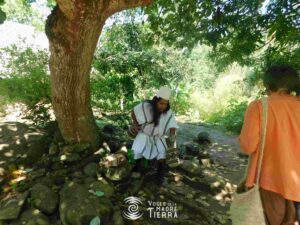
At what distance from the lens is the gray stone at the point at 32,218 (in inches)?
150

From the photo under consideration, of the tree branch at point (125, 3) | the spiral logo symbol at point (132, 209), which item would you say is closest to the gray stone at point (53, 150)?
the spiral logo symbol at point (132, 209)

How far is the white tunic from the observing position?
4.59 meters

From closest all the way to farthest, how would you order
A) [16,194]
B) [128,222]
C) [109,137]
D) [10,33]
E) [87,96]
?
[128,222] < [16,194] < [87,96] < [109,137] < [10,33]

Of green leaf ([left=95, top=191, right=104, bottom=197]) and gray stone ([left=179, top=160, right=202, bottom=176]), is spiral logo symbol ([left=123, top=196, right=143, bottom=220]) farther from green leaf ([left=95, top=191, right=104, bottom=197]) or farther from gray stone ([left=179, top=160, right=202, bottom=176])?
gray stone ([left=179, top=160, right=202, bottom=176])

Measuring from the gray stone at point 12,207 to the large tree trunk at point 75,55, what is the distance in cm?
114

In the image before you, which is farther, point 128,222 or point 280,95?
point 128,222

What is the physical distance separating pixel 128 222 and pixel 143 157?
1.07m

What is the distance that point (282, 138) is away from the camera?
2643 mm

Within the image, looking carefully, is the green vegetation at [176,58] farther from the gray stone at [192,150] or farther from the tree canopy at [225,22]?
the gray stone at [192,150]

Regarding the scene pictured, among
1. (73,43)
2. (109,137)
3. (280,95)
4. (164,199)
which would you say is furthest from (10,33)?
(280,95)

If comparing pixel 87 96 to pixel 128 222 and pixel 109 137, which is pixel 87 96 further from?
pixel 128 222

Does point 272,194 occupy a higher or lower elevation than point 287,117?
lower

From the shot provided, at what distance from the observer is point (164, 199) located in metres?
4.50

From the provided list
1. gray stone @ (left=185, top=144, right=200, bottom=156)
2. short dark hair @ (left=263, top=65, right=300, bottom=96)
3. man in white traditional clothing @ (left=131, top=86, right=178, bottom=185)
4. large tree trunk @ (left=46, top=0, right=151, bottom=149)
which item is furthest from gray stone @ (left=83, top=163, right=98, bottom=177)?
short dark hair @ (left=263, top=65, right=300, bottom=96)
